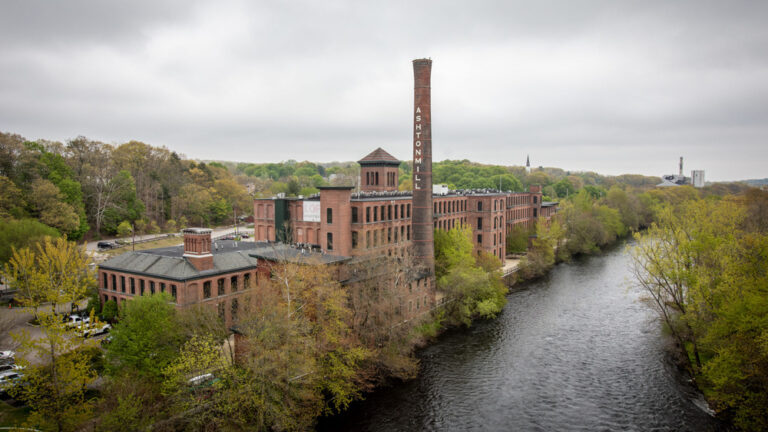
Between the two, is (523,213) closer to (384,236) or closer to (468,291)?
(468,291)

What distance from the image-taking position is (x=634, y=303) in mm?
53781

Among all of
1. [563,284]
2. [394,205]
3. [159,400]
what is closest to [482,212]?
[563,284]

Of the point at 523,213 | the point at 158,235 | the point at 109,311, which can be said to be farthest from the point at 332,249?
the point at 523,213

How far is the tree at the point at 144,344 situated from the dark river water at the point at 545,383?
1075cm

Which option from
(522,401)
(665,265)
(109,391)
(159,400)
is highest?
(665,265)

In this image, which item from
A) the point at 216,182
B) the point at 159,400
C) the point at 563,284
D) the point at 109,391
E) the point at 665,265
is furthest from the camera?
the point at 216,182

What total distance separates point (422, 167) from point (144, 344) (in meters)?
32.5

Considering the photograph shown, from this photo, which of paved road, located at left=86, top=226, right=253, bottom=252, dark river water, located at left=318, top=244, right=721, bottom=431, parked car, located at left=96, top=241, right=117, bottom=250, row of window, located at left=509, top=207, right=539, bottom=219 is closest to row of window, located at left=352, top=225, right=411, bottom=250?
dark river water, located at left=318, top=244, right=721, bottom=431

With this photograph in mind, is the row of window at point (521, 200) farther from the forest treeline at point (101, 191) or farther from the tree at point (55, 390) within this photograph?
the tree at point (55, 390)

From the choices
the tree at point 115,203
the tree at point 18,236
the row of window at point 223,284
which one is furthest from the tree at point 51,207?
the row of window at point 223,284

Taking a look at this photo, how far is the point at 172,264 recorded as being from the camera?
39.6 meters

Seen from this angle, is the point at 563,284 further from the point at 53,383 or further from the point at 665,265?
the point at 53,383

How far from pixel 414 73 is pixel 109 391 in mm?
39769

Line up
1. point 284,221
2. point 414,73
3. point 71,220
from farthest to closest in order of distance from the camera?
point 71,220 < point 284,221 < point 414,73
